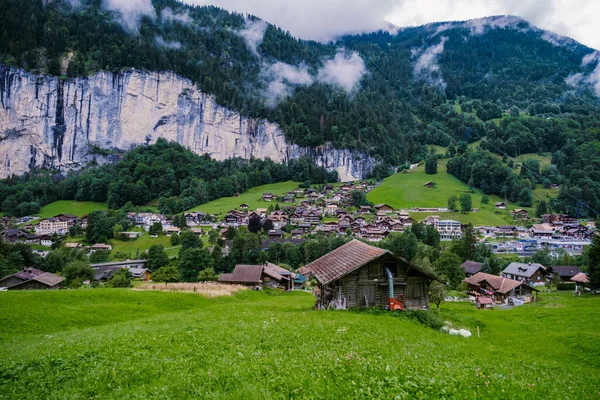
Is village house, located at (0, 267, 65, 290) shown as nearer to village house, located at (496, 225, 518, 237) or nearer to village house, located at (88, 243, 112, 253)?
village house, located at (88, 243, 112, 253)

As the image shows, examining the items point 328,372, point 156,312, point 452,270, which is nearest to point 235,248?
point 452,270

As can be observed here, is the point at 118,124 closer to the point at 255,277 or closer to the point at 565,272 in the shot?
the point at 255,277

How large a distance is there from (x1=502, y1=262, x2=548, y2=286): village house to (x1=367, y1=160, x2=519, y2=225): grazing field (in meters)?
39.7

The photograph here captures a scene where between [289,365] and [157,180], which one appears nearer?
[289,365]

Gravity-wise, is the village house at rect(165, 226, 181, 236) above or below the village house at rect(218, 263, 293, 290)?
above

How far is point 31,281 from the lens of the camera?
4459 centimetres

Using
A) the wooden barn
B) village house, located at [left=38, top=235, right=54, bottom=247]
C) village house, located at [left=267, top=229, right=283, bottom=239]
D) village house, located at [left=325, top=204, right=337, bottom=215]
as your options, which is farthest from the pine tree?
village house, located at [left=38, top=235, right=54, bottom=247]

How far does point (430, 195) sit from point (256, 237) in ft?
258

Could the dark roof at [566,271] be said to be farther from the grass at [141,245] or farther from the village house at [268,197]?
the village house at [268,197]

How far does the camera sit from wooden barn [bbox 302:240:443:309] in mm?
20439

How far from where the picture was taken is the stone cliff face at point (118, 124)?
14300 centimetres

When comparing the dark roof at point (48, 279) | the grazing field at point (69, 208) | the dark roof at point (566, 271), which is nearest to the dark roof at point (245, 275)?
the dark roof at point (48, 279)

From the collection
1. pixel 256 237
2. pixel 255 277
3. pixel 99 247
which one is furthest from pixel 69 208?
pixel 255 277

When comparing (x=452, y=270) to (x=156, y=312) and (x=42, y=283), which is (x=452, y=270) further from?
(x=42, y=283)
